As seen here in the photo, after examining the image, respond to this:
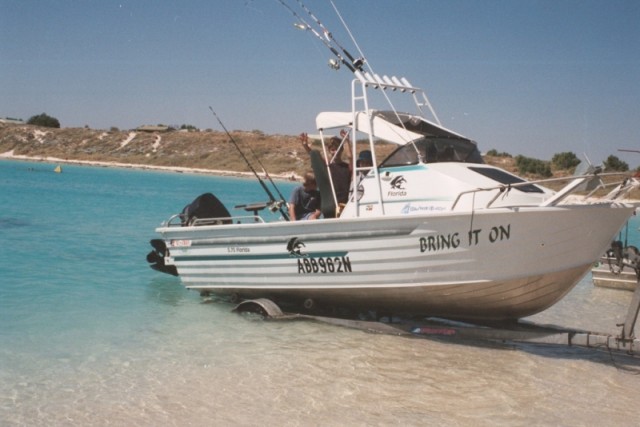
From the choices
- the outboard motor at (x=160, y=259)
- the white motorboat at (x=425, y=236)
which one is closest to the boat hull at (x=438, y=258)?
the white motorboat at (x=425, y=236)

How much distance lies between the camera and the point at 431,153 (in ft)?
27.2

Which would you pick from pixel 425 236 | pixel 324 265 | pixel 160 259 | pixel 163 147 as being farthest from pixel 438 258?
pixel 163 147

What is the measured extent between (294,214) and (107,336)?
10.1 feet

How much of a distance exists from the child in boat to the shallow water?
5.58 ft

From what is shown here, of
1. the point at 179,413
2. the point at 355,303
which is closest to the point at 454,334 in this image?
the point at 355,303

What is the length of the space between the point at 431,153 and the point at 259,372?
3.40 meters

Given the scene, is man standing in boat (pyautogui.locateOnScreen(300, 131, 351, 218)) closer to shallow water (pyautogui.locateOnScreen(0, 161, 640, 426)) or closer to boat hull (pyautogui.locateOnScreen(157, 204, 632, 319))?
boat hull (pyautogui.locateOnScreen(157, 204, 632, 319))

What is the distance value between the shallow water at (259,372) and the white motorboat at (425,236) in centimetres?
68

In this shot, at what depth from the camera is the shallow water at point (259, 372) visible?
5.97 metres

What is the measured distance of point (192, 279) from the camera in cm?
1070

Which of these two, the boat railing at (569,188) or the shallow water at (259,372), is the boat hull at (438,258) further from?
the shallow water at (259,372)

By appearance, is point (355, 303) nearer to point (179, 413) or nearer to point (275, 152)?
point (179, 413)

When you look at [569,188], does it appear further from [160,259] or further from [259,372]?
[160,259]

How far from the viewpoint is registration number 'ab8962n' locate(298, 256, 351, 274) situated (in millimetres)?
8344
